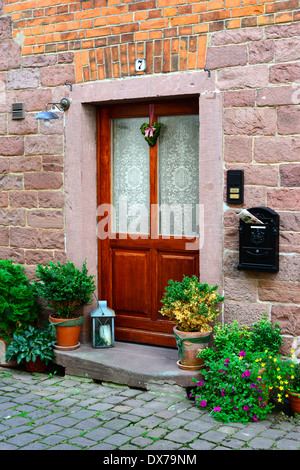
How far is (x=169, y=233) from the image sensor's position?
5441 millimetres

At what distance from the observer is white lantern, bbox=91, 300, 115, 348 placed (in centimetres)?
542

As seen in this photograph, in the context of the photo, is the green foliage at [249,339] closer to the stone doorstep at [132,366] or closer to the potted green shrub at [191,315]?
the potted green shrub at [191,315]

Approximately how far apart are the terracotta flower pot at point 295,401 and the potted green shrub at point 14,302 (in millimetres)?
2561

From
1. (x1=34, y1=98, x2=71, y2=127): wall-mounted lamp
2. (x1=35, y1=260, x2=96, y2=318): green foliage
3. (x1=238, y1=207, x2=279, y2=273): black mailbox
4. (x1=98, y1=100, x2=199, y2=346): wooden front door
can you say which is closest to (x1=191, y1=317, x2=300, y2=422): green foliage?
(x1=238, y1=207, x2=279, y2=273): black mailbox

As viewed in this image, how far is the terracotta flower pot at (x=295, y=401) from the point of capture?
426cm

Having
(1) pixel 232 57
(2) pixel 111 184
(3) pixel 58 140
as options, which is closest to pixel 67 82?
(3) pixel 58 140

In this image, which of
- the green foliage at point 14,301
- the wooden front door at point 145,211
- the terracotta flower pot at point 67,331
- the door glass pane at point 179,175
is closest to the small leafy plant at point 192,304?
the wooden front door at point 145,211

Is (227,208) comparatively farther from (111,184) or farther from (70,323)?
(70,323)

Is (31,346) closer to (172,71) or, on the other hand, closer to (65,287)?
(65,287)

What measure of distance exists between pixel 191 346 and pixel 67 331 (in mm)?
1307

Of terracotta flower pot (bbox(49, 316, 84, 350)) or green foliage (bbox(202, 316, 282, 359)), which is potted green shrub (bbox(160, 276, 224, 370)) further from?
terracotta flower pot (bbox(49, 316, 84, 350))

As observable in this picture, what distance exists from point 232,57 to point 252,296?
2008 millimetres

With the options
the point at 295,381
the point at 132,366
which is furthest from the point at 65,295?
the point at 295,381

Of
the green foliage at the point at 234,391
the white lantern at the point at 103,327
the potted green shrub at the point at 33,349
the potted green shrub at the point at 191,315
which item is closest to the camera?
the green foliage at the point at 234,391
